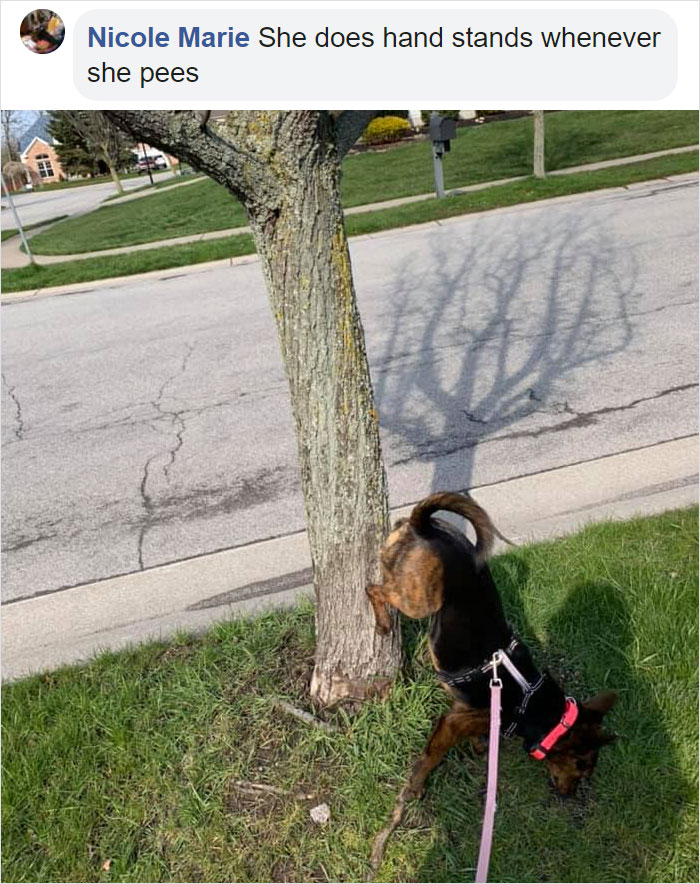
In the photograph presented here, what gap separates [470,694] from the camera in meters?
2.22

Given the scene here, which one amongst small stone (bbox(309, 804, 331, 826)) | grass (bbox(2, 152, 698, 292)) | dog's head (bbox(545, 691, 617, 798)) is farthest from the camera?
grass (bbox(2, 152, 698, 292))

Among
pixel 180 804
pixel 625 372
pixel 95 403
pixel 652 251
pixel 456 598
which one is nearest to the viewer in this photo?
pixel 456 598

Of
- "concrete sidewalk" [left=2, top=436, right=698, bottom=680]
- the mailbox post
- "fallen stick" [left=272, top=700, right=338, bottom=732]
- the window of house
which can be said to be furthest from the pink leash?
the window of house

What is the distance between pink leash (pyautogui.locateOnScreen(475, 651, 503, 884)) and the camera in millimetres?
1801

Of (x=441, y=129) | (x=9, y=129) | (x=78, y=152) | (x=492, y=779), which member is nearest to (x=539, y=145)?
(x=441, y=129)

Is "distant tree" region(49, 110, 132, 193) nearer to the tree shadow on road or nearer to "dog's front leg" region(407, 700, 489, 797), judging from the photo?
the tree shadow on road

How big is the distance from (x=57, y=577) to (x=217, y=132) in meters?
2.94

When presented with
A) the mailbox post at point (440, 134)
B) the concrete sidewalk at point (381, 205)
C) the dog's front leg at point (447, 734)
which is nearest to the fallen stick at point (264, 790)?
the dog's front leg at point (447, 734)

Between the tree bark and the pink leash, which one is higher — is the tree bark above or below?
Result: above

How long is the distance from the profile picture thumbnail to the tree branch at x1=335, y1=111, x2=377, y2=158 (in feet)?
2.51

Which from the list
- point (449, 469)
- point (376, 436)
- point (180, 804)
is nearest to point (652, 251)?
point (449, 469)

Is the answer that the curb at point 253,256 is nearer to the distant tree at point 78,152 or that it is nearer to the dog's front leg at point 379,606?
the dog's front leg at point 379,606

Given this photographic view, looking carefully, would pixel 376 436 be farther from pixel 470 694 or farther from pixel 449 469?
pixel 449 469

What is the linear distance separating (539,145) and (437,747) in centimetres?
1332
